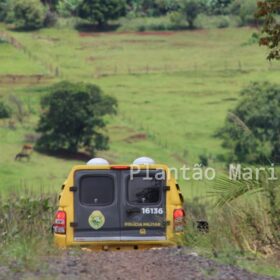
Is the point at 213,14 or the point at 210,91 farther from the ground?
the point at 213,14

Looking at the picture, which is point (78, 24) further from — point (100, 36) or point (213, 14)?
point (213, 14)

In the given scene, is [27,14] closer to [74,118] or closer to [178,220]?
[74,118]

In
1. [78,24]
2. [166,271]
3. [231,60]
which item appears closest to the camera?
[166,271]

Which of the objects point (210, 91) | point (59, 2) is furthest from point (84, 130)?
point (59, 2)

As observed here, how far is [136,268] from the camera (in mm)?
9719

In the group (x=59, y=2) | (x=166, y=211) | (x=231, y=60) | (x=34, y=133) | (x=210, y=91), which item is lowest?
(x=166, y=211)

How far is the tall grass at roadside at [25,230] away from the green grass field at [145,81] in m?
43.1

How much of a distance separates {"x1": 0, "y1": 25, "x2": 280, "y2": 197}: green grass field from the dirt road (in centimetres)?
4999

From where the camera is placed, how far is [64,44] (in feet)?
441

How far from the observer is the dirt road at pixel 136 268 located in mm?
9148

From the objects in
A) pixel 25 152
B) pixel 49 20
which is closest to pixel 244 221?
pixel 25 152

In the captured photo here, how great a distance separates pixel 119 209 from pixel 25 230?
4.66ft

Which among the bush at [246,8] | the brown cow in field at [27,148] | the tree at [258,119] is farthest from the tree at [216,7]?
the brown cow in field at [27,148]

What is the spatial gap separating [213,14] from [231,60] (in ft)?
114
